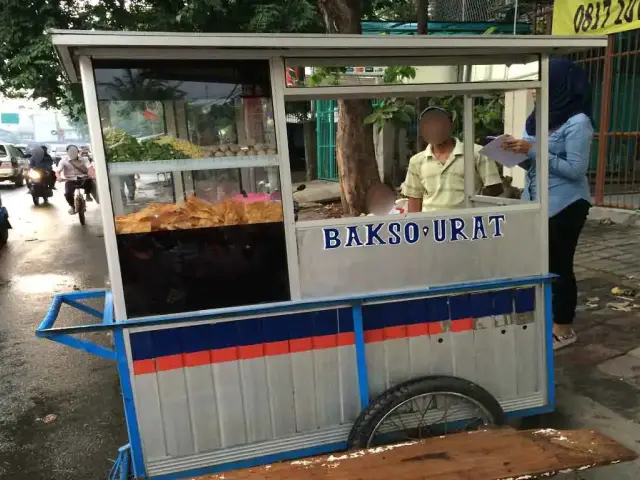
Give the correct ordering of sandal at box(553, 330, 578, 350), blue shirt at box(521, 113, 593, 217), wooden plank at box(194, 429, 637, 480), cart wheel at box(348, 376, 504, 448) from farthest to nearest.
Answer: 1. sandal at box(553, 330, 578, 350)
2. blue shirt at box(521, 113, 593, 217)
3. cart wheel at box(348, 376, 504, 448)
4. wooden plank at box(194, 429, 637, 480)

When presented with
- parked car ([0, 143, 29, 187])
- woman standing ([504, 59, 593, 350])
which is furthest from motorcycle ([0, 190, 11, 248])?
parked car ([0, 143, 29, 187])

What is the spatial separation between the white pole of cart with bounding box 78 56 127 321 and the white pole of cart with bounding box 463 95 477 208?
7.34 ft

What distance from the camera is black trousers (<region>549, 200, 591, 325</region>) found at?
327 centimetres

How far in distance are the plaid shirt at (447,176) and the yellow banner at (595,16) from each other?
4698 millimetres

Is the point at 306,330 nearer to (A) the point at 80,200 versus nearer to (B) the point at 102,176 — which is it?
(B) the point at 102,176

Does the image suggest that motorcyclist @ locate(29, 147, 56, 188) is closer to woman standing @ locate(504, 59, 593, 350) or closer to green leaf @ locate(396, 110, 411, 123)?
green leaf @ locate(396, 110, 411, 123)

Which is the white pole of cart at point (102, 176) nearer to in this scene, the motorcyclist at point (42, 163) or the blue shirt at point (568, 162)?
the blue shirt at point (568, 162)

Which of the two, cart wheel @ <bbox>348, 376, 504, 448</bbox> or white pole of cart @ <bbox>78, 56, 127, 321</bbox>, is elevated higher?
white pole of cart @ <bbox>78, 56, 127, 321</bbox>

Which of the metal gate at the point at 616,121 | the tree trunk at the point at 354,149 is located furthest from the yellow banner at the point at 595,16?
the tree trunk at the point at 354,149

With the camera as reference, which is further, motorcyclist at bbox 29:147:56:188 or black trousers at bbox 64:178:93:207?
motorcyclist at bbox 29:147:56:188

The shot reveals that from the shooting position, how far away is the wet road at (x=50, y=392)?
290 centimetres

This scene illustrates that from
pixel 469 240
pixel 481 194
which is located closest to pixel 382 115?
pixel 481 194

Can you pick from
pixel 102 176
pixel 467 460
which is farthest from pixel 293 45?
pixel 467 460

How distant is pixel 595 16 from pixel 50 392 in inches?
306
